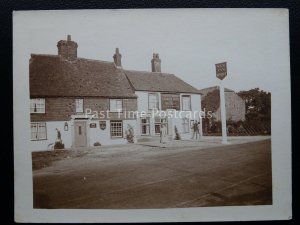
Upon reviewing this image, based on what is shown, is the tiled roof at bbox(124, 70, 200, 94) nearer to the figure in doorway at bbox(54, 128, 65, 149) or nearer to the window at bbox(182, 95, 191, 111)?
the window at bbox(182, 95, 191, 111)

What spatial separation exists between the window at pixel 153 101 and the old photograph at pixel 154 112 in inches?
1.0

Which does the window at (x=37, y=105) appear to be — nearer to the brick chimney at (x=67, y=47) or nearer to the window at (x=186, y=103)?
the brick chimney at (x=67, y=47)

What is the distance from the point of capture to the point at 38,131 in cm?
304

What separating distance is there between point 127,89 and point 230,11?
56.5 inches

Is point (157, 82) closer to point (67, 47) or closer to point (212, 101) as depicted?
point (212, 101)

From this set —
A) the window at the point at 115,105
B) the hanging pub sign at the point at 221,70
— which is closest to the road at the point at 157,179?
the window at the point at 115,105

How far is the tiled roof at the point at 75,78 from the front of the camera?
310 cm

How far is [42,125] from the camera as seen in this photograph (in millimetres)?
3057

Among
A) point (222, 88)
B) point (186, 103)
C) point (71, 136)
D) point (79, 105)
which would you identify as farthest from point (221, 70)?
point (71, 136)

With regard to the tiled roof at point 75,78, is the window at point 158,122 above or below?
below

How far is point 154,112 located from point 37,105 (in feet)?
4.22

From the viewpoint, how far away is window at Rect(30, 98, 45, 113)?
121 inches

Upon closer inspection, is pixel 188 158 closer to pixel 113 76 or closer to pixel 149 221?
pixel 149 221
